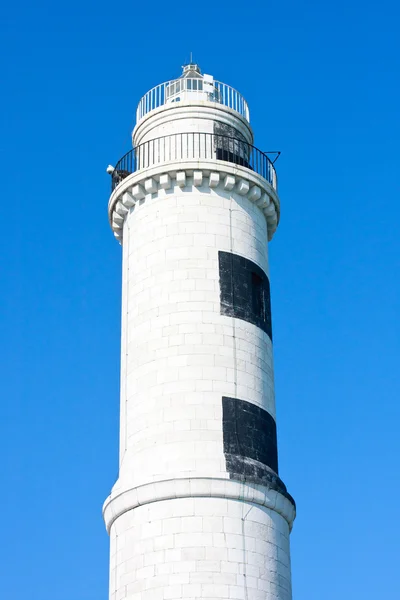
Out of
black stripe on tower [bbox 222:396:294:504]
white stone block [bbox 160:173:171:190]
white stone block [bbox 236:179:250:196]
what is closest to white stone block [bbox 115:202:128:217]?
white stone block [bbox 160:173:171:190]

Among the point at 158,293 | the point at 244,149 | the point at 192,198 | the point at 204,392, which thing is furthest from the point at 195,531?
the point at 244,149

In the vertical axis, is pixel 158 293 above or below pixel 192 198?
below

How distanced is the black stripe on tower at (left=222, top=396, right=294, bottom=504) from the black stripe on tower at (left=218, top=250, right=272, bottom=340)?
8.90 ft

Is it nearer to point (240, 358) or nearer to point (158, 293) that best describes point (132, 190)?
point (158, 293)

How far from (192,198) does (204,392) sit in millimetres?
6128

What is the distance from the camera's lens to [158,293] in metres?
33.0

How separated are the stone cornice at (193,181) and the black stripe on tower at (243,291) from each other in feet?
7.28

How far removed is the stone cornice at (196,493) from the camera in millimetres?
30109

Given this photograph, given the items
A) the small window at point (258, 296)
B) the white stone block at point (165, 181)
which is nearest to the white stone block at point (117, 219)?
the white stone block at point (165, 181)

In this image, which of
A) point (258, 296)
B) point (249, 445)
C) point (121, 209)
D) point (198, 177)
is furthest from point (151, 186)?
point (249, 445)

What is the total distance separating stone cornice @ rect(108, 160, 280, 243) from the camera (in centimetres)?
3406

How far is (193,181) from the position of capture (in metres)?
34.2

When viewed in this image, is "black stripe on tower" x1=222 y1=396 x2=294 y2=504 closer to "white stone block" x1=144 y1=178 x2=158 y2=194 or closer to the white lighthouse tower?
the white lighthouse tower

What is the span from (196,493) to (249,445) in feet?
7.10
